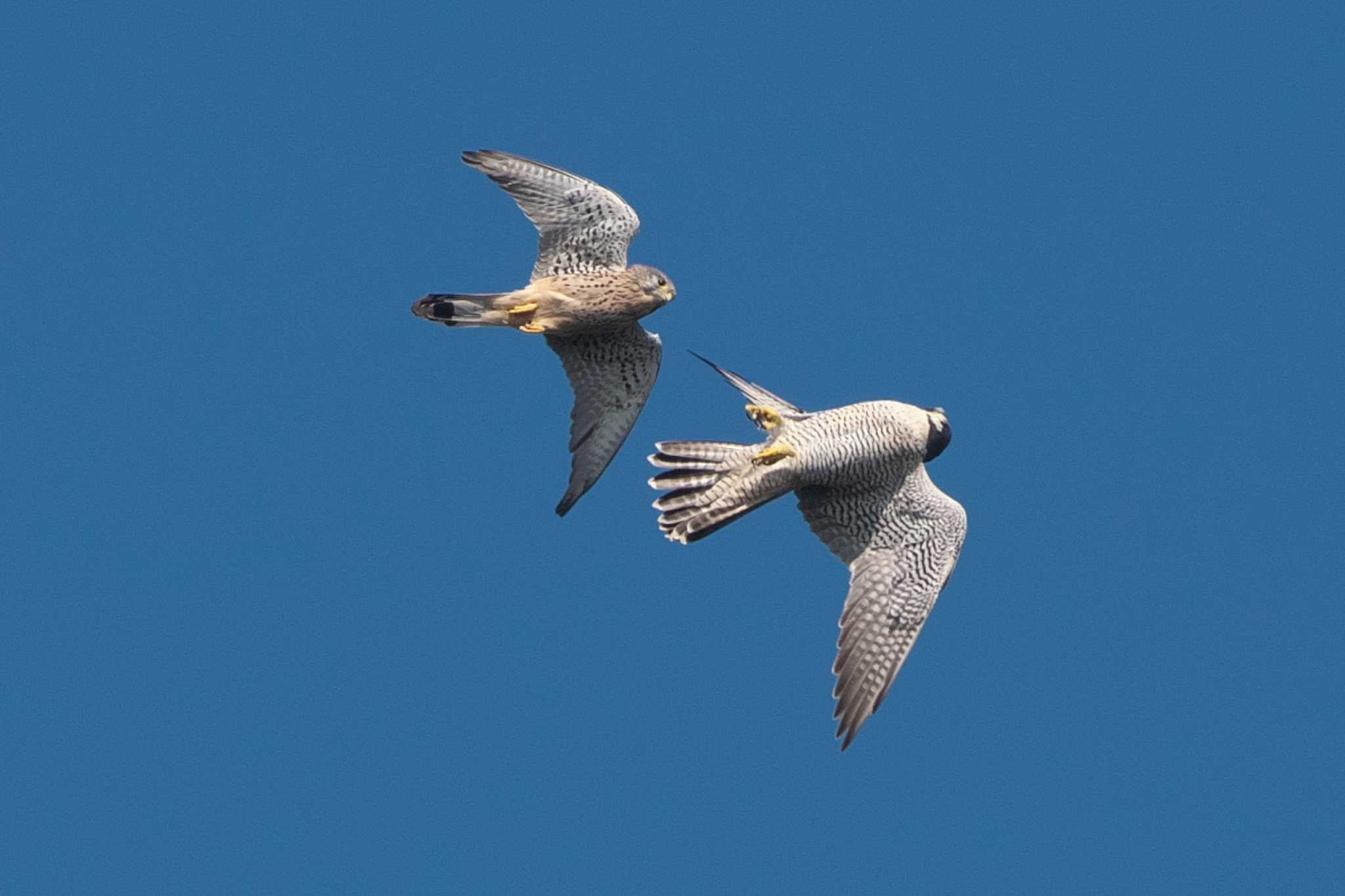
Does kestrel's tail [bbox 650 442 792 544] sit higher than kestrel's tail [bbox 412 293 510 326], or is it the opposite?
kestrel's tail [bbox 412 293 510 326]

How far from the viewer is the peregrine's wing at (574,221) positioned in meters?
14.4

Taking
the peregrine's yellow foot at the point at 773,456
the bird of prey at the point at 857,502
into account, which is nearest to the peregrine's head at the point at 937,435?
the bird of prey at the point at 857,502

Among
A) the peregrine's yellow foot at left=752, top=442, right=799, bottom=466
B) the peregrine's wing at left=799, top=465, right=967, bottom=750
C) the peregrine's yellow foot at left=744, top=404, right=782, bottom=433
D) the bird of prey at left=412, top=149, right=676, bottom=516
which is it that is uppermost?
the bird of prey at left=412, top=149, right=676, bottom=516

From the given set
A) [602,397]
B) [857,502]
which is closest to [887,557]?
[857,502]

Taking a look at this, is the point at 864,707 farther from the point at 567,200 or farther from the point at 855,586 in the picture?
the point at 567,200

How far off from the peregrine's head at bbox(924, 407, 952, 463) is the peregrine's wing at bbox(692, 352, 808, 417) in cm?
75

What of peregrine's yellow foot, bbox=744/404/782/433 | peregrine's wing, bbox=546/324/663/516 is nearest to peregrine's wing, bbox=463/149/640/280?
peregrine's wing, bbox=546/324/663/516

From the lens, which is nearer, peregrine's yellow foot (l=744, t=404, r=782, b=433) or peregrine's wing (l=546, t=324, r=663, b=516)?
peregrine's yellow foot (l=744, t=404, r=782, b=433)

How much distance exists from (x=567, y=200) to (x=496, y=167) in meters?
0.49

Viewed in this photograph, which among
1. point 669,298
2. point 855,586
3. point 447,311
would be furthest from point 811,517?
point 447,311

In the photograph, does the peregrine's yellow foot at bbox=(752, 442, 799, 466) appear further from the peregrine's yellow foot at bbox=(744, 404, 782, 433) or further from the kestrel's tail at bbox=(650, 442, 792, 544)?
the peregrine's yellow foot at bbox=(744, 404, 782, 433)

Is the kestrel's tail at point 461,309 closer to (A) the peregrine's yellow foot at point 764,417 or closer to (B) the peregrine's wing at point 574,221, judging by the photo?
(B) the peregrine's wing at point 574,221

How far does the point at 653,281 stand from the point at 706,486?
1.29 meters

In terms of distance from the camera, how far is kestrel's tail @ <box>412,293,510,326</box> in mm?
14195
